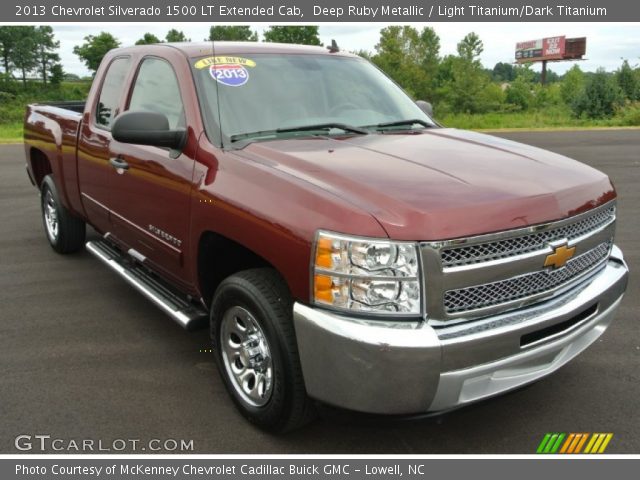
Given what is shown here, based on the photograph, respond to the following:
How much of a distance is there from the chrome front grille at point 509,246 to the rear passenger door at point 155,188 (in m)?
1.55

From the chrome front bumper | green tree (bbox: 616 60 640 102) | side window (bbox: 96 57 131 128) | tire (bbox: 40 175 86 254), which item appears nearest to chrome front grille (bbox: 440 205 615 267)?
the chrome front bumper

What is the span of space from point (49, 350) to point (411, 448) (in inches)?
96.5

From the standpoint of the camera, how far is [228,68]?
146 inches

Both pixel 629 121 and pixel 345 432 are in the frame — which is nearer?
pixel 345 432

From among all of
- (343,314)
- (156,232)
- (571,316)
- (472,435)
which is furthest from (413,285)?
(156,232)

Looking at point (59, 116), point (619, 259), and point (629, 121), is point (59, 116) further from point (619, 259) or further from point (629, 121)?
point (629, 121)

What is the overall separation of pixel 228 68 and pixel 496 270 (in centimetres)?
208

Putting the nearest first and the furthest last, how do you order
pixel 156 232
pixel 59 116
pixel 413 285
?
pixel 413 285 < pixel 156 232 < pixel 59 116

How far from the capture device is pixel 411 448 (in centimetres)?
297

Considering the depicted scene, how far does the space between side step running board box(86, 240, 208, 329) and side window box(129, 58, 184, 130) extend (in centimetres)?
106

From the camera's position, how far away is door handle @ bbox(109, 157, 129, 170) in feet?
13.3

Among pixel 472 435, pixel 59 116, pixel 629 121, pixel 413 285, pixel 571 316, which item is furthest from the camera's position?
pixel 629 121

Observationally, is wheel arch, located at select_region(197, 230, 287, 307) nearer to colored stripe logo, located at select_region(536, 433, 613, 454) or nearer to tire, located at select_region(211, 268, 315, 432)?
tire, located at select_region(211, 268, 315, 432)
